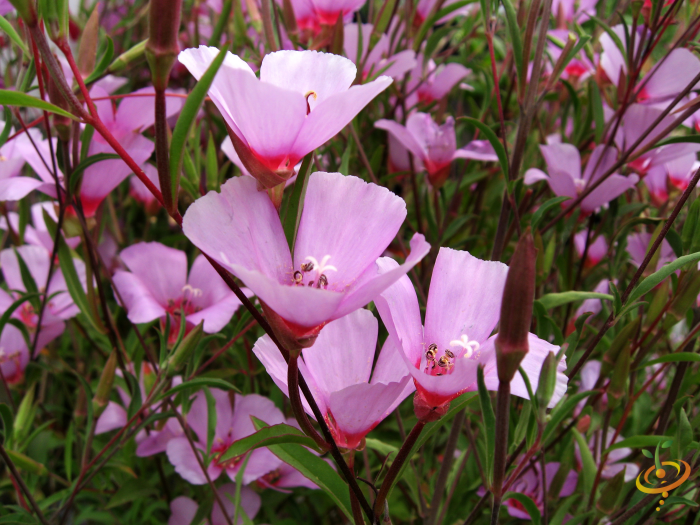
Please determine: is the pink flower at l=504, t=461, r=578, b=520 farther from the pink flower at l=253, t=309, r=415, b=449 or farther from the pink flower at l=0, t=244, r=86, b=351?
the pink flower at l=0, t=244, r=86, b=351

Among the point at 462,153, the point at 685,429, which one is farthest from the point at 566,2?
the point at 685,429

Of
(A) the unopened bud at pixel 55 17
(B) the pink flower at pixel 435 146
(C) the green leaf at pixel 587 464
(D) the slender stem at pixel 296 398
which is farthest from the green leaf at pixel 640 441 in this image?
(A) the unopened bud at pixel 55 17

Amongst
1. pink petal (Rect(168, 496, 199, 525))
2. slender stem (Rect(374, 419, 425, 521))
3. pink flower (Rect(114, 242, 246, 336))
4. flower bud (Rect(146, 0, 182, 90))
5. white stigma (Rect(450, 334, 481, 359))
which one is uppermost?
flower bud (Rect(146, 0, 182, 90))

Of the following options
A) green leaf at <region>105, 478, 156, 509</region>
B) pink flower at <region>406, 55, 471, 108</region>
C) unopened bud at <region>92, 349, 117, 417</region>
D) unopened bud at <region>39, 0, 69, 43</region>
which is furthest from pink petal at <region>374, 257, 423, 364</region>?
pink flower at <region>406, 55, 471, 108</region>

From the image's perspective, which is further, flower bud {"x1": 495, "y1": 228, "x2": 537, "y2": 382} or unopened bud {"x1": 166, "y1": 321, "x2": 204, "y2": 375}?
unopened bud {"x1": 166, "y1": 321, "x2": 204, "y2": 375}

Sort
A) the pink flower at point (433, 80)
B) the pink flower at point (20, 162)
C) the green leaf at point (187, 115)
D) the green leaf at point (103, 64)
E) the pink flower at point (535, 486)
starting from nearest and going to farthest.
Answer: the green leaf at point (187, 115), the green leaf at point (103, 64), the pink flower at point (20, 162), the pink flower at point (535, 486), the pink flower at point (433, 80)

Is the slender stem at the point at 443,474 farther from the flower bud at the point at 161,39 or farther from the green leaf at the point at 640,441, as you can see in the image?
the flower bud at the point at 161,39

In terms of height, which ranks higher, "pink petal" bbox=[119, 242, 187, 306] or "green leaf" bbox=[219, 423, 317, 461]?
"green leaf" bbox=[219, 423, 317, 461]
